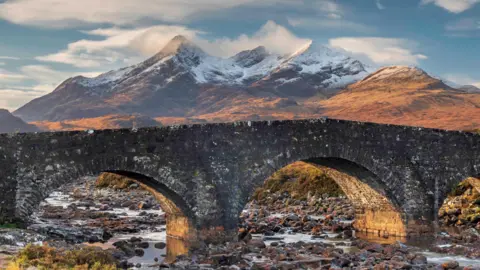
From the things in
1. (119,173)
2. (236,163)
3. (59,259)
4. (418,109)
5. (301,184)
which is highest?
(418,109)

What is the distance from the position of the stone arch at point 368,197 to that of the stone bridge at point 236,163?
48mm

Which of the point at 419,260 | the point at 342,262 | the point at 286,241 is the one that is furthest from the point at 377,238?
the point at 342,262

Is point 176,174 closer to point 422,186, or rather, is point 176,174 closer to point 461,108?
point 422,186

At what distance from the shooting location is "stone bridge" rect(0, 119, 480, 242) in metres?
18.4

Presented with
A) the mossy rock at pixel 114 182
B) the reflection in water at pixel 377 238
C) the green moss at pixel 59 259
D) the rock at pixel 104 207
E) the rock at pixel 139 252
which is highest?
the mossy rock at pixel 114 182

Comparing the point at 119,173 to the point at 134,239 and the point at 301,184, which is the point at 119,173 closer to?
the point at 134,239

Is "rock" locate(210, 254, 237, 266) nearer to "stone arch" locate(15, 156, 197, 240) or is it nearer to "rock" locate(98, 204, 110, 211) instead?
"stone arch" locate(15, 156, 197, 240)

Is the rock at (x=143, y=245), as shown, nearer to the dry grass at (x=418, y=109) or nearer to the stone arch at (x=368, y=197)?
the stone arch at (x=368, y=197)

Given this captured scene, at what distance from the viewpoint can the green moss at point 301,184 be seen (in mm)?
37188

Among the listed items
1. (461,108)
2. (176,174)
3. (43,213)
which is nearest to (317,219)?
(176,174)

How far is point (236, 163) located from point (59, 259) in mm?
9061

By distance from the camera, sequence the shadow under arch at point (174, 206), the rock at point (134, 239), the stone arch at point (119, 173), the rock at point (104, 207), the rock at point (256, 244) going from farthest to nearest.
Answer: the rock at point (104, 207) → the rock at point (134, 239) → the rock at point (256, 244) → the shadow under arch at point (174, 206) → the stone arch at point (119, 173)

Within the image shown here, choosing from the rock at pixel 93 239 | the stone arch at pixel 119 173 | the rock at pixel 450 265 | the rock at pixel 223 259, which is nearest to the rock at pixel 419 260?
the rock at pixel 450 265

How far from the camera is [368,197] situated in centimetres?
2606
